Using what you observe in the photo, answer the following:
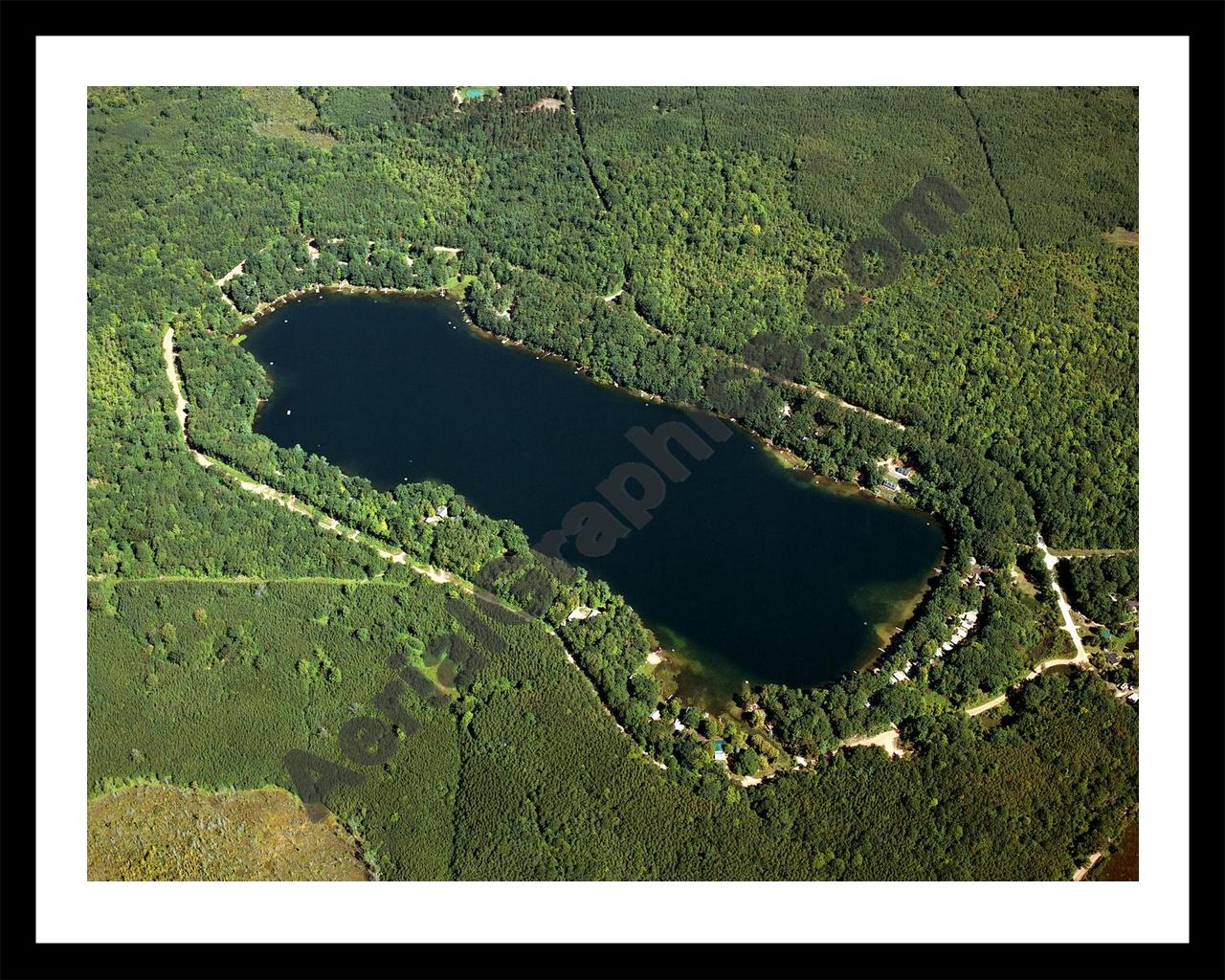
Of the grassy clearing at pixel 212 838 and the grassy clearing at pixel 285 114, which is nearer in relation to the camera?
the grassy clearing at pixel 212 838

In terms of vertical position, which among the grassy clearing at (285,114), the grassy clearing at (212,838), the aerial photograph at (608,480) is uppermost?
the grassy clearing at (285,114)

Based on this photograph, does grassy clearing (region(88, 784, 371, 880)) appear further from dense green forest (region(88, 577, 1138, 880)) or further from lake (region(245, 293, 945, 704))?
lake (region(245, 293, 945, 704))

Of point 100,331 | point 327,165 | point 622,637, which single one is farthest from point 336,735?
point 327,165

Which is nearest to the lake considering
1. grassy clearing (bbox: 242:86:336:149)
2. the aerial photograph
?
the aerial photograph

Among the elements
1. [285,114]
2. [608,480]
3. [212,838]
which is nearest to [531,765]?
[212,838]

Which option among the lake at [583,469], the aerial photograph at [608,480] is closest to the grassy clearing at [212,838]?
the aerial photograph at [608,480]

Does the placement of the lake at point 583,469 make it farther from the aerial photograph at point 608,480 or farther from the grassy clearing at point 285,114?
the grassy clearing at point 285,114
